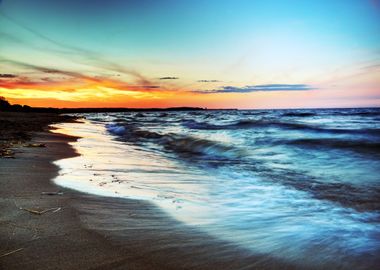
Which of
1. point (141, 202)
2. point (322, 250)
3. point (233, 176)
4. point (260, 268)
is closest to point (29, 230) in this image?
point (141, 202)

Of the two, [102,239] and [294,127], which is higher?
[102,239]

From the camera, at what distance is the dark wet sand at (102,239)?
1919 millimetres

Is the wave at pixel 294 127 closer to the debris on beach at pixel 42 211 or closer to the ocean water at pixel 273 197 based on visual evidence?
the ocean water at pixel 273 197

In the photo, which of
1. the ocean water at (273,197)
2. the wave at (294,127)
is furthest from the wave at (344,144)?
the wave at (294,127)

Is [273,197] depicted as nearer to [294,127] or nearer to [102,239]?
[102,239]

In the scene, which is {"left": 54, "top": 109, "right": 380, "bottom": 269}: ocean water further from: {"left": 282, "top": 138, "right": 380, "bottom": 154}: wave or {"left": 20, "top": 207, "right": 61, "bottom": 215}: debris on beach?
{"left": 282, "top": 138, "right": 380, "bottom": 154}: wave

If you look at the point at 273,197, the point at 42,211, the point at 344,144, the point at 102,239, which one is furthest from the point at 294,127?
the point at 102,239

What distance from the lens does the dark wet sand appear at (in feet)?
6.30

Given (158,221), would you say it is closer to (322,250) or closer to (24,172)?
(322,250)

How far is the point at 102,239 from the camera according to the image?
7.36ft

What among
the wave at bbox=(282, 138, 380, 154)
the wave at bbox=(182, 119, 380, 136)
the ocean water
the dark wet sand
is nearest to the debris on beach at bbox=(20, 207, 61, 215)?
the dark wet sand

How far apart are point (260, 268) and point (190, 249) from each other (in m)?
0.47

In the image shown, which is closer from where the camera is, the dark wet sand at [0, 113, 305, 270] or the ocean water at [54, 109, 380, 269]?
the dark wet sand at [0, 113, 305, 270]

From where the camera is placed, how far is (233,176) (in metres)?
5.61
